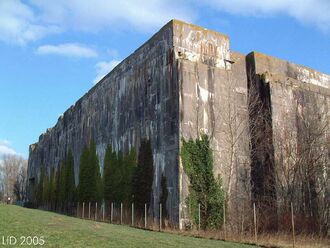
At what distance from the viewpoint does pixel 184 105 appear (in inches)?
925

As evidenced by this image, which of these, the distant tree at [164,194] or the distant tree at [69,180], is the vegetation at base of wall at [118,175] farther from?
the distant tree at [69,180]

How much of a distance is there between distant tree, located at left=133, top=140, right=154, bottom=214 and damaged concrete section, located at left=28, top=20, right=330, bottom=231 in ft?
1.65

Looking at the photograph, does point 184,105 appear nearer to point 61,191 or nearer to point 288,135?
point 288,135

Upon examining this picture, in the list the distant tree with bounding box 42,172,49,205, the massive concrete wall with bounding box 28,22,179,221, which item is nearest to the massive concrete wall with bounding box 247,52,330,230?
the massive concrete wall with bounding box 28,22,179,221

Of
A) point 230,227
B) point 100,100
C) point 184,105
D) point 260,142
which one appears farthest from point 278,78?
point 100,100

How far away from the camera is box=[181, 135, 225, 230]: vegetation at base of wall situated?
22.2 metres

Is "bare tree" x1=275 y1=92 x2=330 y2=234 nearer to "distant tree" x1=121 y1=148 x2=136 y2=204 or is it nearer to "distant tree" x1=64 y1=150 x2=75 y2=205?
"distant tree" x1=121 y1=148 x2=136 y2=204

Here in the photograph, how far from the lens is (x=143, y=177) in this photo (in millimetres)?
25641

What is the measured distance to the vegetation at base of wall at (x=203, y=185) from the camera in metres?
22.2

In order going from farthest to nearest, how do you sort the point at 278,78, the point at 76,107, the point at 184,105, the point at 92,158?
the point at 76,107 → the point at 92,158 → the point at 278,78 → the point at 184,105

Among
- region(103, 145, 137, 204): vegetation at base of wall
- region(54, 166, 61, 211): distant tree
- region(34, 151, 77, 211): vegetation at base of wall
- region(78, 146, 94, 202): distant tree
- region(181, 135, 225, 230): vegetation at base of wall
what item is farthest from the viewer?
region(54, 166, 61, 211): distant tree

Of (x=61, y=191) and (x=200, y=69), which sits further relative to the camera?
(x=61, y=191)

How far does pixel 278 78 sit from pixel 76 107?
2016 cm

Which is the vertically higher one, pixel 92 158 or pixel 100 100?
pixel 100 100
